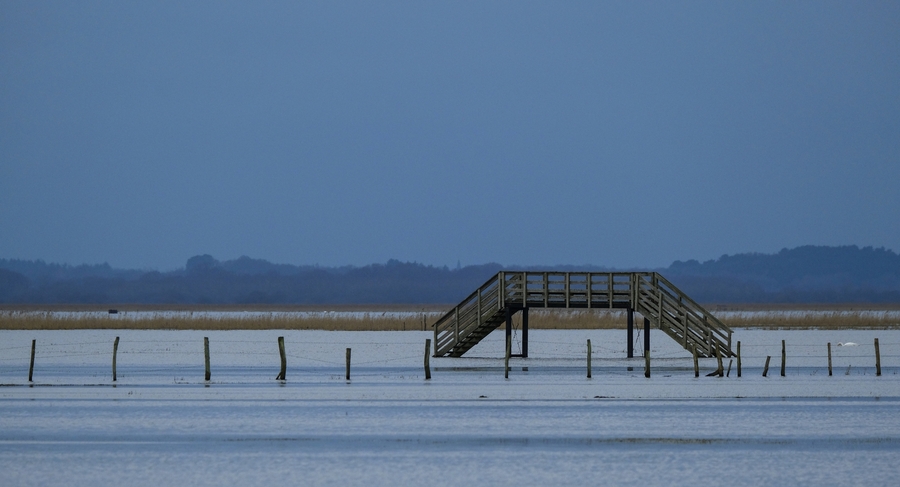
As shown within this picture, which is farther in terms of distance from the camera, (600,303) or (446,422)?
(600,303)

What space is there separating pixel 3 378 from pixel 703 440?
84.6ft

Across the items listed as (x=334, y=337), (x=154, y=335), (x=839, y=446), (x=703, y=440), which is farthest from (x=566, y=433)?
(x=154, y=335)

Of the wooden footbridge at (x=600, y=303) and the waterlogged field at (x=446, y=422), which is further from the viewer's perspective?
the wooden footbridge at (x=600, y=303)

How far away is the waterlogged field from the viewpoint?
77.2 feet

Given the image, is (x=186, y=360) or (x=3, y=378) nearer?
(x=3, y=378)

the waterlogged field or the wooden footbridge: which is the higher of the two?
the wooden footbridge

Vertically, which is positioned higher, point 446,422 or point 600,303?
point 600,303

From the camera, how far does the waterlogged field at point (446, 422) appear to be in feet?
77.2

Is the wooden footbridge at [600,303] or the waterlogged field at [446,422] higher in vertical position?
the wooden footbridge at [600,303]

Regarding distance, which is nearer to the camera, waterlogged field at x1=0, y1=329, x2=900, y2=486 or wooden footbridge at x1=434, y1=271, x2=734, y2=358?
waterlogged field at x1=0, y1=329, x2=900, y2=486

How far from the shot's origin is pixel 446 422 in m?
30.9

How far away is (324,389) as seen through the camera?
39.5 meters

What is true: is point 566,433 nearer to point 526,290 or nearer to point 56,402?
point 56,402

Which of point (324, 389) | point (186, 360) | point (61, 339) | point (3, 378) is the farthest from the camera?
point (61, 339)
